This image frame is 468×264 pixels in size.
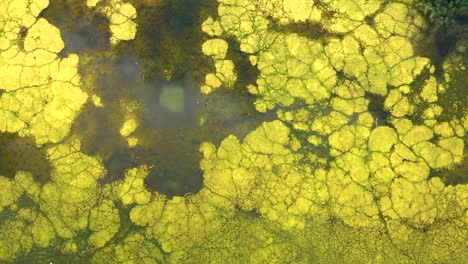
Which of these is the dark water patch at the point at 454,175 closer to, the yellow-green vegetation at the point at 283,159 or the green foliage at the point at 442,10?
the yellow-green vegetation at the point at 283,159

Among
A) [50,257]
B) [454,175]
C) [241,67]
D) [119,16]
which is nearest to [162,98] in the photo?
[241,67]

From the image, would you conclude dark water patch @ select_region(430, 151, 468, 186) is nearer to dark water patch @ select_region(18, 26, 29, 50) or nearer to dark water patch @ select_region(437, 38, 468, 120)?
dark water patch @ select_region(437, 38, 468, 120)

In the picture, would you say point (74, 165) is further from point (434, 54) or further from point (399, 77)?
point (434, 54)

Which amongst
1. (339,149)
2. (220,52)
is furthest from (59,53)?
(339,149)

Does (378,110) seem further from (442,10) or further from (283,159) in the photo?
(442,10)

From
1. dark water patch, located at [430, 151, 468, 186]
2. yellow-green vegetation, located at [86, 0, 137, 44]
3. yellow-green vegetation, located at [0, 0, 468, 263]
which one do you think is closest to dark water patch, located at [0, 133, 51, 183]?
yellow-green vegetation, located at [0, 0, 468, 263]

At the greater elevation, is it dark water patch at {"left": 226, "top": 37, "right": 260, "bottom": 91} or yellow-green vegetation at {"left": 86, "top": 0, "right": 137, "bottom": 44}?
dark water patch at {"left": 226, "top": 37, "right": 260, "bottom": 91}
